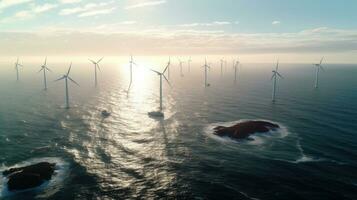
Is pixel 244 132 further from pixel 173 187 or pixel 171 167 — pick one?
pixel 173 187

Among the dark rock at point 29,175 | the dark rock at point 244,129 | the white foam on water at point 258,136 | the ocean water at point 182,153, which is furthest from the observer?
the dark rock at point 244,129

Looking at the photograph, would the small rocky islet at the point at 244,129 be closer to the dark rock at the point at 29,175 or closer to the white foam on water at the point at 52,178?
the white foam on water at the point at 52,178

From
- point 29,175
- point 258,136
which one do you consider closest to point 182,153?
point 258,136

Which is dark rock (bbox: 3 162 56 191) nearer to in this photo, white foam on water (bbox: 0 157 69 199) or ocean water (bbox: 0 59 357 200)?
white foam on water (bbox: 0 157 69 199)

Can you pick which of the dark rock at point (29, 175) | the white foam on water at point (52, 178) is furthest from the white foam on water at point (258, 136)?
the dark rock at point (29, 175)

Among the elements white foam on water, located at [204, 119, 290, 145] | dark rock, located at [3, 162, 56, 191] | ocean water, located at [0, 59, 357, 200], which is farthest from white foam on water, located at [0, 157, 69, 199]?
white foam on water, located at [204, 119, 290, 145]

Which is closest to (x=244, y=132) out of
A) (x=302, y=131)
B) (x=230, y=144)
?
(x=230, y=144)
